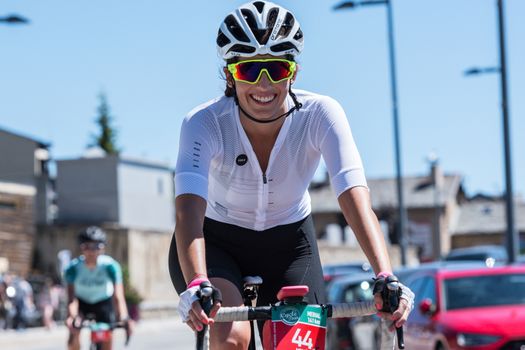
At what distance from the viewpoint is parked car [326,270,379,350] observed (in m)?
15.8

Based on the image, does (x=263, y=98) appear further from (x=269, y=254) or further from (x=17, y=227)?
(x=17, y=227)

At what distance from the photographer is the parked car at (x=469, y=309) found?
38.7 feet

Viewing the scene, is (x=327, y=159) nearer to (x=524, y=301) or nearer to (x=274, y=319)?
(x=274, y=319)

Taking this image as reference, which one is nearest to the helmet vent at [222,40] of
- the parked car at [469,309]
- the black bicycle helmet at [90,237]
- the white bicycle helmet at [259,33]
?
the white bicycle helmet at [259,33]

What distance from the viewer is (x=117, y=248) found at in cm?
4378

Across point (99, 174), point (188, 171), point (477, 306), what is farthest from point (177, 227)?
point (99, 174)

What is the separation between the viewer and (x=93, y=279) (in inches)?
456

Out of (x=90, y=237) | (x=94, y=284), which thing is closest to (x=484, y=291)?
(x=94, y=284)

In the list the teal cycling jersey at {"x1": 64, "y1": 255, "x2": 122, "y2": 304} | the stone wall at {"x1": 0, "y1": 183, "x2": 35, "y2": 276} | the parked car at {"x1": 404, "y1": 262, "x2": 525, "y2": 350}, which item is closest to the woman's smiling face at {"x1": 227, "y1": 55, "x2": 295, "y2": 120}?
the teal cycling jersey at {"x1": 64, "y1": 255, "x2": 122, "y2": 304}

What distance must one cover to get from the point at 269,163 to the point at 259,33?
59cm

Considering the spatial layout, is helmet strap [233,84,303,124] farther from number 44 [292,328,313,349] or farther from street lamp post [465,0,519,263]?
street lamp post [465,0,519,263]

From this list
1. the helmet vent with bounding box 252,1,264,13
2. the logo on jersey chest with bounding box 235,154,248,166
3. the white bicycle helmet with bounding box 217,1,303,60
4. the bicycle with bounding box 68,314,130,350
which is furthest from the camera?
the bicycle with bounding box 68,314,130,350

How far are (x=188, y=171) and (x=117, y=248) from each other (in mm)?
39432

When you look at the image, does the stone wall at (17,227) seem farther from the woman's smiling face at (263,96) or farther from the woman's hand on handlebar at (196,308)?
the woman's hand on handlebar at (196,308)
